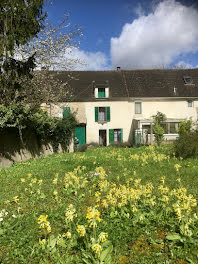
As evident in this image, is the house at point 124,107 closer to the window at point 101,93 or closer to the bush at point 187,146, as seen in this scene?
the window at point 101,93

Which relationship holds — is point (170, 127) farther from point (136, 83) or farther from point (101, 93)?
point (101, 93)

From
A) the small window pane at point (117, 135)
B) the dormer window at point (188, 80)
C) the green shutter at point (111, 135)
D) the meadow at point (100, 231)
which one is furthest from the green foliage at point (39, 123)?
the dormer window at point (188, 80)

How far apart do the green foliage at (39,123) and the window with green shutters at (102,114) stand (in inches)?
307

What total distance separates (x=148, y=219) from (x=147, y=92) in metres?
24.8

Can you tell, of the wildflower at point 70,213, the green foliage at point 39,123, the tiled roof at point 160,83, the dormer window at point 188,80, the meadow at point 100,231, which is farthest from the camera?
the dormer window at point 188,80

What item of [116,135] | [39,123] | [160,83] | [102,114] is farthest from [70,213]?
[160,83]

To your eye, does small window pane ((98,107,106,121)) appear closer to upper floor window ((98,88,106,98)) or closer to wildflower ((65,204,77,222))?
upper floor window ((98,88,106,98))

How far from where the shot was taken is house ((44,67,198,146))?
26250 mm

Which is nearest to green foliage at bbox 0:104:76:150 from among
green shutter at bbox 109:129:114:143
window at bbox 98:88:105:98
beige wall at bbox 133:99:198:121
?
green shutter at bbox 109:129:114:143

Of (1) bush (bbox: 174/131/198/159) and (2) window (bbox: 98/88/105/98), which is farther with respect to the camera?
(2) window (bbox: 98/88/105/98)

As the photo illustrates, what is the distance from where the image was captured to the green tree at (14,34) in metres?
11.8

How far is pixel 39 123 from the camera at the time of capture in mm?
13523

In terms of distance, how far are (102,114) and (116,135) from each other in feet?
9.86

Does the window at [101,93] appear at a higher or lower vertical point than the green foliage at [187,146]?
higher
